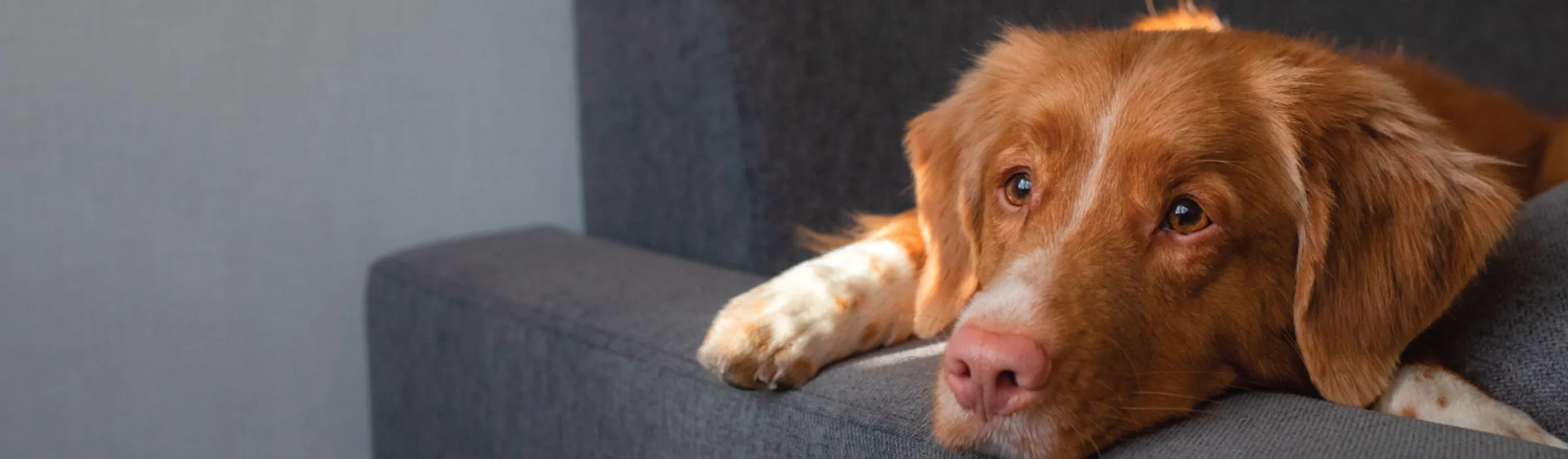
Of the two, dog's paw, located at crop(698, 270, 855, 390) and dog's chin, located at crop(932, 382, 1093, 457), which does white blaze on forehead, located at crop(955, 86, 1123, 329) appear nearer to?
dog's chin, located at crop(932, 382, 1093, 457)

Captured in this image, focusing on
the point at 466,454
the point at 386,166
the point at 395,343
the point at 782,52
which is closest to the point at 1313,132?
the point at 782,52

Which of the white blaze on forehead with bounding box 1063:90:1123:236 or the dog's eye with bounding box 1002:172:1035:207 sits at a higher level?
the white blaze on forehead with bounding box 1063:90:1123:236

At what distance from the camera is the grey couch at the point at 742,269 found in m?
1.19

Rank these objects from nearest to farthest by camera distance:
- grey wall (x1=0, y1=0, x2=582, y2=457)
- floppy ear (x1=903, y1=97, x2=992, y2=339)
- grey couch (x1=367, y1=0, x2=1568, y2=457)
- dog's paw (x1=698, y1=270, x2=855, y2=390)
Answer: grey couch (x1=367, y1=0, x2=1568, y2=457)
dog's paw (x1=698, y1=270, x2=855, y2=390)
floppy ear (x1=903, y1=97, x2=992, y2=339)
grey wall (x1=0, y1=0, x2=582, y2=457)

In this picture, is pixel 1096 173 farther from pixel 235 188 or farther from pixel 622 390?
pixel 235 188

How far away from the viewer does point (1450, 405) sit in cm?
121

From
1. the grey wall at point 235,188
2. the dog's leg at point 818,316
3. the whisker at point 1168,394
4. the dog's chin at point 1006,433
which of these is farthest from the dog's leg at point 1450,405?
the grey wall at point 235,188

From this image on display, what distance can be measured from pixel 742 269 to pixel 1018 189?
78cm

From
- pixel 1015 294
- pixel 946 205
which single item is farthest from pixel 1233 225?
pixel 946 205

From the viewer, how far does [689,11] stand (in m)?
1.99

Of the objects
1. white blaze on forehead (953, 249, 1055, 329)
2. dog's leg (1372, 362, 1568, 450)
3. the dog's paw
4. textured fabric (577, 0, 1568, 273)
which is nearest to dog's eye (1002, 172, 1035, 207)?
white blaze on forehead (953, 249, 1055, 329)

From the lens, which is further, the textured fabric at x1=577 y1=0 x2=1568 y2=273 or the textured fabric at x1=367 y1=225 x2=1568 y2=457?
the textured fabric at x1=577 y1=0 x2=1568 y2=273

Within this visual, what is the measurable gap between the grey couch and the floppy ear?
68 mm

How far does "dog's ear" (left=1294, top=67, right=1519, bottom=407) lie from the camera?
127 cm
